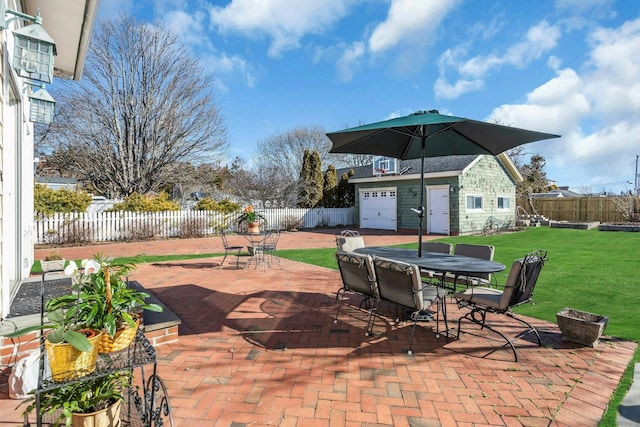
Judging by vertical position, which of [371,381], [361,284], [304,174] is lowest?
[371,381]

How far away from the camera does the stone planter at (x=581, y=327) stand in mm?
3260

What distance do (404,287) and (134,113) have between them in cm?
1918

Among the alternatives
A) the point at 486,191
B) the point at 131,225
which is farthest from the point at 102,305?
the point at 486,191

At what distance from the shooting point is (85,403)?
167 centimetres

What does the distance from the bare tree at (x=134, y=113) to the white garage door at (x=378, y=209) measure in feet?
30.0

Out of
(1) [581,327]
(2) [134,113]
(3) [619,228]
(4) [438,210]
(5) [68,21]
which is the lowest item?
(1) [581,327]

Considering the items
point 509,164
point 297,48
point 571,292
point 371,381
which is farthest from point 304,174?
point 371,381

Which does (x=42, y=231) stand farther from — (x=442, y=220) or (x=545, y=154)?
(x=545, y=154)

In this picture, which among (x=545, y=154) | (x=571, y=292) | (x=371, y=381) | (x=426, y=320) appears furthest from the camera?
(x=545, y=154)

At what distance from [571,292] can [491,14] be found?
7436 millimetres

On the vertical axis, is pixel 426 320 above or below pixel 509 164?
below

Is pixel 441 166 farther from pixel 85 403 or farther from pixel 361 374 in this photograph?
pixel 85 403

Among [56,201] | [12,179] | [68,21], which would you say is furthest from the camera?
[56,201]

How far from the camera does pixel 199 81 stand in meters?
18.9
